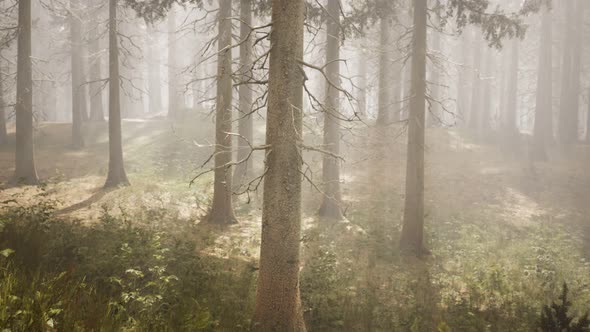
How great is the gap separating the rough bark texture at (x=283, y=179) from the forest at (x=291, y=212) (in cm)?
2

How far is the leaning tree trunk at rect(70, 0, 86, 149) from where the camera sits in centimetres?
2177

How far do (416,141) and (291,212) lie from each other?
6.56 m

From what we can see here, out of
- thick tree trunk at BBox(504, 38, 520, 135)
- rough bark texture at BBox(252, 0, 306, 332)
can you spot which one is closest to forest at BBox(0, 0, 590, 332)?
rough bark texture at BBox(252, 0, 306, 332)

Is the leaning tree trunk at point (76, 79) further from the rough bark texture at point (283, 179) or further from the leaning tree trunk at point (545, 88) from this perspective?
the leaning tree trunk at point (545, 88)

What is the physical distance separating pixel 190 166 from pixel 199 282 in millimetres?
13723

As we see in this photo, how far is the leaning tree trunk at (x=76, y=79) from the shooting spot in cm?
2177

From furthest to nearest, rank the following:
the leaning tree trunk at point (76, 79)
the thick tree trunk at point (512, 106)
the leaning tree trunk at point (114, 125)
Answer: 1. the thick tree trunk at point (512, 106)
2. the leaning tree trunk at point (76, 79)
3. the leaning tree trunk at point (114, 125)

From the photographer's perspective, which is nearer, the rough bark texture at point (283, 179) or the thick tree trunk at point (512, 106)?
the rough bark texture at point (283, 179)

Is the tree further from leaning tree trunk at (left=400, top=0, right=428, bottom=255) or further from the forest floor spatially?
leaning tree trunk at (left=400, top=0, right=428, bottom=255)

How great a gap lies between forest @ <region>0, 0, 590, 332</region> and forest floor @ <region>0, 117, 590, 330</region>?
88 millimetres

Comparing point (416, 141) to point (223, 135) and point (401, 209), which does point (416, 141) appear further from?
point (223, 135)

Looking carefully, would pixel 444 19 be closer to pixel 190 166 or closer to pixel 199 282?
pixel 199 282

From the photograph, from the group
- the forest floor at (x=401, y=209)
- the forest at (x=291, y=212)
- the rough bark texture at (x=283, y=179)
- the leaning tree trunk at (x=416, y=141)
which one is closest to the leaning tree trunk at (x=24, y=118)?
the forest at (x=291, y=212)

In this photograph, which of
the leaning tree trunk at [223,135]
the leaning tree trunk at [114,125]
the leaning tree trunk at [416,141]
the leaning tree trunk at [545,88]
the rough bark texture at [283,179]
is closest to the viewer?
the rough bark texture at [283,179]
